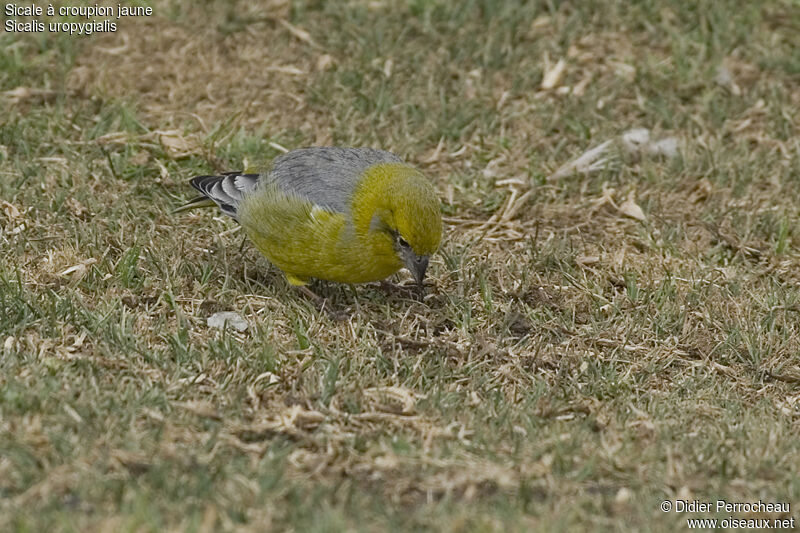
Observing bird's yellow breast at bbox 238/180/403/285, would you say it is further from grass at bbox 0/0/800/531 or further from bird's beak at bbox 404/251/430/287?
grass at bbox 0/0/800/531

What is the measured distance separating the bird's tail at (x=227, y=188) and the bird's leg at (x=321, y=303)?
59cm

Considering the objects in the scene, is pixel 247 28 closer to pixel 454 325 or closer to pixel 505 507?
pixel 454 325

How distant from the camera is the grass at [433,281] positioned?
4230 millimetres

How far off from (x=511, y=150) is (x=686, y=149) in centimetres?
118

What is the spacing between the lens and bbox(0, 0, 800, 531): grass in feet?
13.9

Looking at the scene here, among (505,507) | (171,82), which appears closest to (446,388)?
(505,507)

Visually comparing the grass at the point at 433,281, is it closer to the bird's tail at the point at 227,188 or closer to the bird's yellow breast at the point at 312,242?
the bird's yellow breast at the point at 312,242

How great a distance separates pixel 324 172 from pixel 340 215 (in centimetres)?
36

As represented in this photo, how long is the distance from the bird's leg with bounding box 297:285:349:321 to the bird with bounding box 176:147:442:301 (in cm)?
1

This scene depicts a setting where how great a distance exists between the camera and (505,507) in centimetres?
405

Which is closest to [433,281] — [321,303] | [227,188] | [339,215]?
[321,303]

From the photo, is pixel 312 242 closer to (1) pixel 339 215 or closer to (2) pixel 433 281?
(1) pixel 339 215

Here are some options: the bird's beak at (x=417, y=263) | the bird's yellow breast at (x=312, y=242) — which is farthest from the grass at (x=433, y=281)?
the bird's beak at (x=417, y=263)

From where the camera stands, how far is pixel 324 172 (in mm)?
5953
